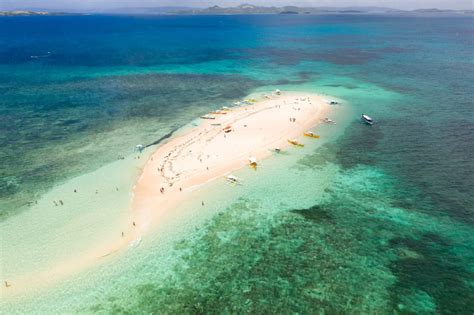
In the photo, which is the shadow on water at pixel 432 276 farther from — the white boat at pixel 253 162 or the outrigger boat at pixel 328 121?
the outrigger boat at pixel 328 121

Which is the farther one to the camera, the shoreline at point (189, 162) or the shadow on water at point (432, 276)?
the shoreline at point (189, 162)

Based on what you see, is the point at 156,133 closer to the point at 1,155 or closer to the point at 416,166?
the point at 1,155

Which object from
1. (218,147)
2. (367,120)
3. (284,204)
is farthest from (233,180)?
(367,120)

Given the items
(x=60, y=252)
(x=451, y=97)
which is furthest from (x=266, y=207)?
(x=451, y=97)

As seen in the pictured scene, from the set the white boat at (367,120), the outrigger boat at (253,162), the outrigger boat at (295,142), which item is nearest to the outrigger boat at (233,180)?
the outrigger boat at (253,162)

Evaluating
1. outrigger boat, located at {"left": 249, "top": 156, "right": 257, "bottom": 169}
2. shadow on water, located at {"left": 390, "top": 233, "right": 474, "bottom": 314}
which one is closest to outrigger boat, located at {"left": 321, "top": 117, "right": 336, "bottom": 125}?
outrigger boat, located at {"left": 249, "top": 156, "right": 257, "bottom": 169}

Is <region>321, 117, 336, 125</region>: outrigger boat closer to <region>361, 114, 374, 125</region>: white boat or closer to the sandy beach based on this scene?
the sandy beach
